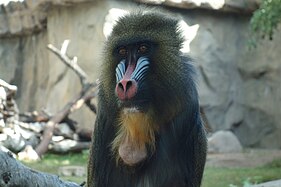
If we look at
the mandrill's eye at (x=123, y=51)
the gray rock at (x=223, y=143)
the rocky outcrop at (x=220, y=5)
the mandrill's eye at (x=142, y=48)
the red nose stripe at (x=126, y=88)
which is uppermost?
the mandrill's eye at (x=142, y=48)

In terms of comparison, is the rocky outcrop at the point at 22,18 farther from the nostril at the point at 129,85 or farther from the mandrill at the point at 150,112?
the nostril at the point at 129,85

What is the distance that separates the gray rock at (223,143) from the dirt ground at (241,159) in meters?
0.40

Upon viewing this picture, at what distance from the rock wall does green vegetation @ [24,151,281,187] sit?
8.50 feet

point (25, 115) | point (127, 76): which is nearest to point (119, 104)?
point (127, 76)

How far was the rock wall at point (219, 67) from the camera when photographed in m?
11.0

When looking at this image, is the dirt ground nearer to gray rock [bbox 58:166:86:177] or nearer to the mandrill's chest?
gray rock [bbox 58:166:86:177]

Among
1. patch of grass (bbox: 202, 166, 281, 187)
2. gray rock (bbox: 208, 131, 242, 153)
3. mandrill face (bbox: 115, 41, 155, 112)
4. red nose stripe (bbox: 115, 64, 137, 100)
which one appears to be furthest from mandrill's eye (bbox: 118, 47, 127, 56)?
gray rock (bbox: 208, 131, 242, 153)

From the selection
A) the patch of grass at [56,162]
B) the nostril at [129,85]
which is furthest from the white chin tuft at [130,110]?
the patch of grass at [56,162]

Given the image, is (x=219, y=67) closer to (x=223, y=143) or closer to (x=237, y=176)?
(x=223, y=143)

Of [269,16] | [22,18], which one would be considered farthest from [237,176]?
[22,18]

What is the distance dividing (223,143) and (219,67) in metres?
2.02

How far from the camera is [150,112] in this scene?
3389 mm

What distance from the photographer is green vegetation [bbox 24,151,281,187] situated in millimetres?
6351

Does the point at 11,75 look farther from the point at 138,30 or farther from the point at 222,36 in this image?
the point at 138,30
